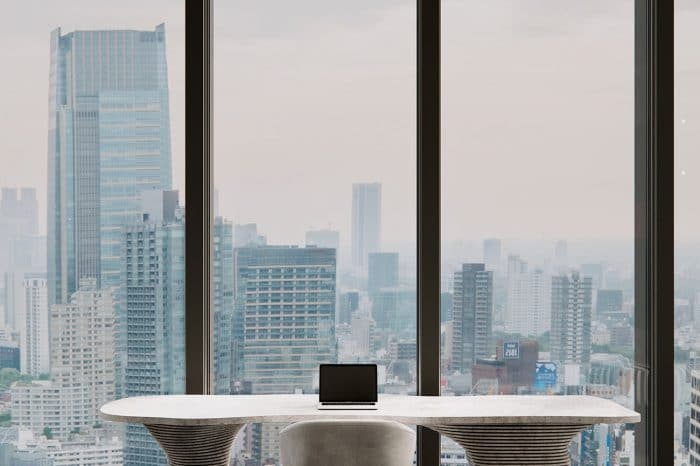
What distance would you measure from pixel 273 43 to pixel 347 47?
1.09ft

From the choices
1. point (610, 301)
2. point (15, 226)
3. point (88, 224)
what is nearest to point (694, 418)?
point (610, 301)

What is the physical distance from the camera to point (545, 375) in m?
3.42

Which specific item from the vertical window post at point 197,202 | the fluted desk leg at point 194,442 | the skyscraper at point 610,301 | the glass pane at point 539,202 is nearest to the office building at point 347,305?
the glass pane at point 539,202

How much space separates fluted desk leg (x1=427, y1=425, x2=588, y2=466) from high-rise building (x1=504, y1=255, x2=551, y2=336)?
0.58 meters

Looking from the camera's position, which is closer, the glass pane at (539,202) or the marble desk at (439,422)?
the marble desk at (439,422)

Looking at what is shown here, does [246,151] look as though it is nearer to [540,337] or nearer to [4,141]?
[4,141]

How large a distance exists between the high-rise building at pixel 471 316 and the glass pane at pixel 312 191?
0.19m

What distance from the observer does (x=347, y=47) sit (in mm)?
3469

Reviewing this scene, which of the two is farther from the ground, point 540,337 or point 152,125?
→ point 152,125

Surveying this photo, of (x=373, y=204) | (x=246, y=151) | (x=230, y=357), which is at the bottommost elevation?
(x=230, y=357)

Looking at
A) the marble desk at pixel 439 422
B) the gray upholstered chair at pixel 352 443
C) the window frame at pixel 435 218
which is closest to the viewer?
the gray upholstered chair at pixel 352 443

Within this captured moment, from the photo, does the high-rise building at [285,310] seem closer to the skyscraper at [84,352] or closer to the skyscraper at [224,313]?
the skyscraper at [224,313]

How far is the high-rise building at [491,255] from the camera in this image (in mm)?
3430

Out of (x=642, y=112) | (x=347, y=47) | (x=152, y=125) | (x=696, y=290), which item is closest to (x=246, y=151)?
(x=152, y=125)
